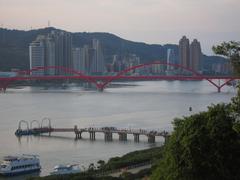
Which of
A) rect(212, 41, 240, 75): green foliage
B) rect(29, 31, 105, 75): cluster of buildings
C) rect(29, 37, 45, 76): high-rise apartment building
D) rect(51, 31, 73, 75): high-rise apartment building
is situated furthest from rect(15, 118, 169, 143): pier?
rect(51, 31, 73, 75): high-rise apartment building

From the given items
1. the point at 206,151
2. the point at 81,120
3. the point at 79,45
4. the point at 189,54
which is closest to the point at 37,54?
the point at 79,45

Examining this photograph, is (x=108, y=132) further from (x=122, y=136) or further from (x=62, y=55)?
(x=62, y=55)

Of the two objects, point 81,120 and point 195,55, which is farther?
point 195,55

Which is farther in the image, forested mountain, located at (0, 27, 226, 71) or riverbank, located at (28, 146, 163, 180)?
forested mountain, located at (0, 27, 226, 71)

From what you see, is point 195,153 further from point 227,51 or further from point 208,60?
point 208,60

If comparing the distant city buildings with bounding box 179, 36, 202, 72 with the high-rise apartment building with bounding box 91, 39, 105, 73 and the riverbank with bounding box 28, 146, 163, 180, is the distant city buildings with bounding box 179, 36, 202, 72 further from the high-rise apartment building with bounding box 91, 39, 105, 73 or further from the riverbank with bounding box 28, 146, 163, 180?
the riverbank with bounding box 28, 146, 163, 180

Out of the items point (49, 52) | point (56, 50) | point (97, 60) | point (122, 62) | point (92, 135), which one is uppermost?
point (56, 50)

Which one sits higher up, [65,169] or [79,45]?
[79,45]
